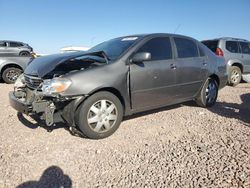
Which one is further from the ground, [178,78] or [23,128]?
[178,78]

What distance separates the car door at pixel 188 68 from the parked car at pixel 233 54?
146 inches

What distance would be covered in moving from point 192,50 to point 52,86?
3.19 metres

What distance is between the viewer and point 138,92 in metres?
4.21

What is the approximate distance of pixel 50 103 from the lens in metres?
3.53

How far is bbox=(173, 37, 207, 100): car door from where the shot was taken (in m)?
4.91

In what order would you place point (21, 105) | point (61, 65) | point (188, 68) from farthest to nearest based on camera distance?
point (188, 68) < point (61, 65) < point (21, 105)

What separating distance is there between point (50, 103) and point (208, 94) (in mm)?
3657

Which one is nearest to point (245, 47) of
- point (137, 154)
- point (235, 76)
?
point (235, 76)

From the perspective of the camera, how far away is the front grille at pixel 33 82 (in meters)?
3.86

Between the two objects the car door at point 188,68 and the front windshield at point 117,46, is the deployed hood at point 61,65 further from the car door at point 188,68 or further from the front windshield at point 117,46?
the car door at point 188,68

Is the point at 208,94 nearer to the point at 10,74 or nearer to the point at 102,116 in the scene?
the point at 102,116

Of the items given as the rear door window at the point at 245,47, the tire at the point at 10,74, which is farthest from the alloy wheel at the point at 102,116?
the rear door window at the point at 245,47

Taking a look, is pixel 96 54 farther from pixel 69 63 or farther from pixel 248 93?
pixel 248 93

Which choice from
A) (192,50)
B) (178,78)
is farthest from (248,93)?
(178,78)
